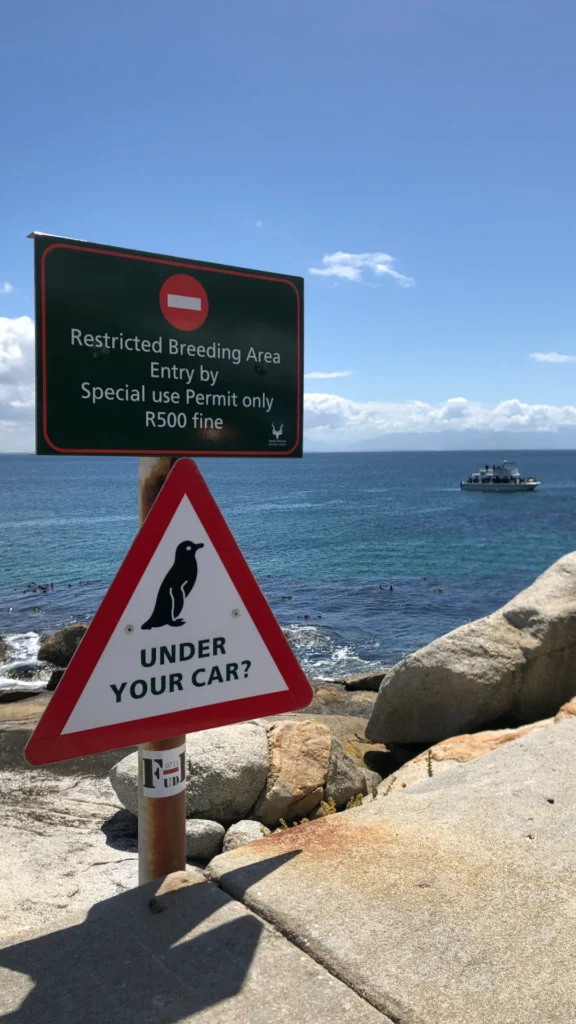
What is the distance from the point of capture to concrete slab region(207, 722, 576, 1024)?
200 cm

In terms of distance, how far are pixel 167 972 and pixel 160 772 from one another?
1.81ft

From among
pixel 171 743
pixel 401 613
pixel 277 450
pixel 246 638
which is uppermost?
pixel 277 450

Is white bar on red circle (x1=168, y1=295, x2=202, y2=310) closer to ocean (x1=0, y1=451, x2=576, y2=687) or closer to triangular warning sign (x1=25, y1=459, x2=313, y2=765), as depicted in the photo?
triangular warning sign (x1=25, y1=459, x2=313, y2=765)

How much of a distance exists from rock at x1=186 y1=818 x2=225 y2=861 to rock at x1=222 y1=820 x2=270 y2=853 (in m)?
0.08

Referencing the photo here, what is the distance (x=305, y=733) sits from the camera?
7.45m

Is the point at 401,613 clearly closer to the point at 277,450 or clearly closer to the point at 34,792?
the point at 34,792

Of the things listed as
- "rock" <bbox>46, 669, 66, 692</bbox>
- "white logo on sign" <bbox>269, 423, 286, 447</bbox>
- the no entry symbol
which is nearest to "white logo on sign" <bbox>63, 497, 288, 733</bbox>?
"white logo on sign" <bbox>269, 423, 286, 447</bbox>

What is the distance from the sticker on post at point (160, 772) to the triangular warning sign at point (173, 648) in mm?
116

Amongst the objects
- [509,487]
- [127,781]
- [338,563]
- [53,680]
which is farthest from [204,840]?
[509,487]

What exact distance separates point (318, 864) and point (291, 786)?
4.48m

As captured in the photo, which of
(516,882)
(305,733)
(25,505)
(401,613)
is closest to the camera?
(516,882)

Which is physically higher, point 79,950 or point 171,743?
point 171,743

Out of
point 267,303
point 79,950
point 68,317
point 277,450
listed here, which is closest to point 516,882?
point 79,950

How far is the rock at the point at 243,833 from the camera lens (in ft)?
20.0
